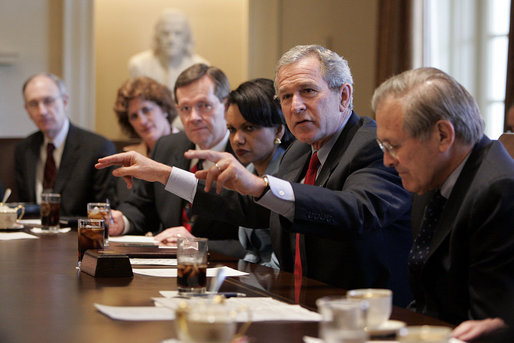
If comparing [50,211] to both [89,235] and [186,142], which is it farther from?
[89,235]

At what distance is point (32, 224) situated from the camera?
3742 millimetres

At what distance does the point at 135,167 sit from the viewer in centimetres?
260

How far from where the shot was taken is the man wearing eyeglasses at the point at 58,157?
485 cm

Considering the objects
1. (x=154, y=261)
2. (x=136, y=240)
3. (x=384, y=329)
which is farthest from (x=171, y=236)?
(x=384, y=329)

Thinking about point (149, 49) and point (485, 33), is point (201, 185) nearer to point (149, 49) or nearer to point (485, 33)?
point (485, 33)

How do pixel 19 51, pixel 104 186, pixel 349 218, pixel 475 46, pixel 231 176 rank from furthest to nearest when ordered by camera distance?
1. pixel 19 51
2. pixel 475 46
3. pixel 104 186
4. pixel 349 218
5. pixel 231 176

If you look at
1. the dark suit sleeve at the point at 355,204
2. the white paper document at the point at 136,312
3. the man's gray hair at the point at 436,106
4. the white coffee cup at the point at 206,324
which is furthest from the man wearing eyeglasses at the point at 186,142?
the white coffee cup at the point at 206,324

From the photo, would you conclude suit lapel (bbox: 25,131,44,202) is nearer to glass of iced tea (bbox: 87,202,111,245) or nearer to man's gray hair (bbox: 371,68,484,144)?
glass of iced tea (bbox: 87,202,111,245)

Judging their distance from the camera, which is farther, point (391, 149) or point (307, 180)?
point (307, 180)

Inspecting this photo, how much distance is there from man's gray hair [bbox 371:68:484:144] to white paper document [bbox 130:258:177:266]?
0.93 meters

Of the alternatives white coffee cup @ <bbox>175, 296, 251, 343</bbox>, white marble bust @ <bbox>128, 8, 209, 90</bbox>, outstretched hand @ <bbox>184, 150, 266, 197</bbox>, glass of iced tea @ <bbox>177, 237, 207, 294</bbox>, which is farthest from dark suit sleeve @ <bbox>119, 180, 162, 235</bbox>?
white marble bust @ <bbox>128, 8, 209, 90</bbox>

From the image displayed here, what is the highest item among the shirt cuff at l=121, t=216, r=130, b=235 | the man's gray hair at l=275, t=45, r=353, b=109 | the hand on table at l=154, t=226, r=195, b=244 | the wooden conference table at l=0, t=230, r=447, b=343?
the man's gray hair at l=275, t=45, r=353, b=109

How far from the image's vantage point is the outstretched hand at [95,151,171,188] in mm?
2600

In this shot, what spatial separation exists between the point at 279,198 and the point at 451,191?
1.68 feet
